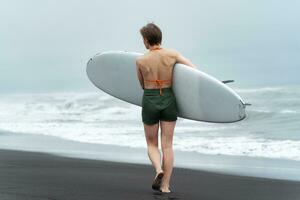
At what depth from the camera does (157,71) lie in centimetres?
496

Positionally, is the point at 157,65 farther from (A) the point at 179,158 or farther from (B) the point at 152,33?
(A) the point at 179,158

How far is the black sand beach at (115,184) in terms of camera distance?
15.4ft

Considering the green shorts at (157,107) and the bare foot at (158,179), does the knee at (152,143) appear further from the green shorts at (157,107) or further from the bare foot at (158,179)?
the bare foot at (158,179)

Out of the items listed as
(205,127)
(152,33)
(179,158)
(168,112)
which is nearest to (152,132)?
(168,112)

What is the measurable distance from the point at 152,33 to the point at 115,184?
4.10ft

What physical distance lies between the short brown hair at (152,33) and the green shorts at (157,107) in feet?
1.19

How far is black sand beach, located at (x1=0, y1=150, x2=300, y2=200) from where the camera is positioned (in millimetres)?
4688

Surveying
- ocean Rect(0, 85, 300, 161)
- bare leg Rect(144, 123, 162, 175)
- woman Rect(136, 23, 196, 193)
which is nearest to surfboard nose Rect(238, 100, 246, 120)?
woman Rect(136, 23, 196, 193)

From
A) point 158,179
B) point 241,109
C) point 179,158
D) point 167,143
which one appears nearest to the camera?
point 158,179

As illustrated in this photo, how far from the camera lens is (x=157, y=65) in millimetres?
4949

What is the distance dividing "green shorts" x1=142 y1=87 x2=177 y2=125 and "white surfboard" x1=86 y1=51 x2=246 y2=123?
18 centimetres

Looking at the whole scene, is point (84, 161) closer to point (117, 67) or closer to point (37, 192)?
point (117, 67)

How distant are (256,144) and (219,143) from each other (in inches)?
21.1

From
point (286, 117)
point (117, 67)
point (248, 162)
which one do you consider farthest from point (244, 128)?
point (117, 67)
